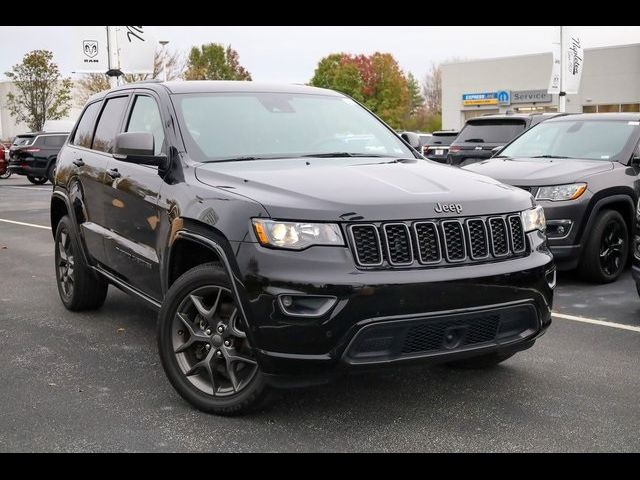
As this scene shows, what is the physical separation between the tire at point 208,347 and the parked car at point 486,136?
9220 mm

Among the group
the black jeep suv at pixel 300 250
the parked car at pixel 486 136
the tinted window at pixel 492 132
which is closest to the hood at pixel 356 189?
the black jeep suv at pixel 300 250

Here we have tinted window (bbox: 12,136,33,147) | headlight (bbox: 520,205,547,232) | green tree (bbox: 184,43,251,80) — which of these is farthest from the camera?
green tree (bbox: 184,43,251,80)

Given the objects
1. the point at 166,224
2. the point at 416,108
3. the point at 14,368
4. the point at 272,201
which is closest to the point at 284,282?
the point at 272,201

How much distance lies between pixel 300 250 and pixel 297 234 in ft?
0.26

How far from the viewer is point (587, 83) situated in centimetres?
4578

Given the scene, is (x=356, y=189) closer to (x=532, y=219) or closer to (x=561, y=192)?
(x=532, y=219)

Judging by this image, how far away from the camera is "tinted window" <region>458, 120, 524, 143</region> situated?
504 inches

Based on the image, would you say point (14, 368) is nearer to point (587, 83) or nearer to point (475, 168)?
point (475, 168)

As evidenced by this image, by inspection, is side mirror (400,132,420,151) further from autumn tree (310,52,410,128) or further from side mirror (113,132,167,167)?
autumn tree (310,52,410,128)

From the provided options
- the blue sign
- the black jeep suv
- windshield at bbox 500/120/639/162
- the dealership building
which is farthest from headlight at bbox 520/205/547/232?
the blue sign

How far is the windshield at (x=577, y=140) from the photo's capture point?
8070mm

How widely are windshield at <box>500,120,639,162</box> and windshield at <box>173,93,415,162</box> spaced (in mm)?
3618

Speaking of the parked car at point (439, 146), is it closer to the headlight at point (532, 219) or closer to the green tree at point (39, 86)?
the headlight at point (532, 219)
